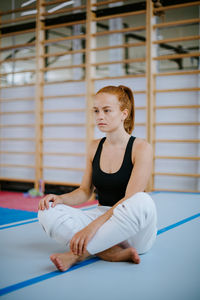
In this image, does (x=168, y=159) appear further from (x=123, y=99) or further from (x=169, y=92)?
(x=123, y=99)

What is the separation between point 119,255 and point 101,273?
0.16 meters

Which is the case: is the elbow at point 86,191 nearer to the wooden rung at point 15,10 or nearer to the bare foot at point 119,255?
the bare foot at point 119,255

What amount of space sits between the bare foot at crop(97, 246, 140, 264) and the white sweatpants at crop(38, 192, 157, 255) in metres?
0.05

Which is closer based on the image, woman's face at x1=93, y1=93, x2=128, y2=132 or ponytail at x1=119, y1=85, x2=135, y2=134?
woman's face at x1=93, y1=93, x2=128, y2=132

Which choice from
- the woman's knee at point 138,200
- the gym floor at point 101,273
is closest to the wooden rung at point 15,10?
the gym floor at point 101,273

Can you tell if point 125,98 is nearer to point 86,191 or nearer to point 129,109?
point 129,109

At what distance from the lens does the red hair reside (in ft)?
5.93

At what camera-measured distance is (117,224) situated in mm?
1517

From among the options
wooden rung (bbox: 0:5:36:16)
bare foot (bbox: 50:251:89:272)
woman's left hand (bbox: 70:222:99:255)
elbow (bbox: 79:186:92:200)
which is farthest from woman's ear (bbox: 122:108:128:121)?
wooden rung (bbox: 0:5:36:16)

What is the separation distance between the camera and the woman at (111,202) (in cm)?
152

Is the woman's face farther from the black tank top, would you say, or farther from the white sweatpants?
the white sweatpants

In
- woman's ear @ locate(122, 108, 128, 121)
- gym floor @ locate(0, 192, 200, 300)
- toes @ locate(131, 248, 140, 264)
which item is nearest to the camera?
gym floor @ locate(0, 192, 200, 300)

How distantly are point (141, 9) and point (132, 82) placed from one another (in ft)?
3.28

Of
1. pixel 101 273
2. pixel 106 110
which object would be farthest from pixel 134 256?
pixel 106 110
